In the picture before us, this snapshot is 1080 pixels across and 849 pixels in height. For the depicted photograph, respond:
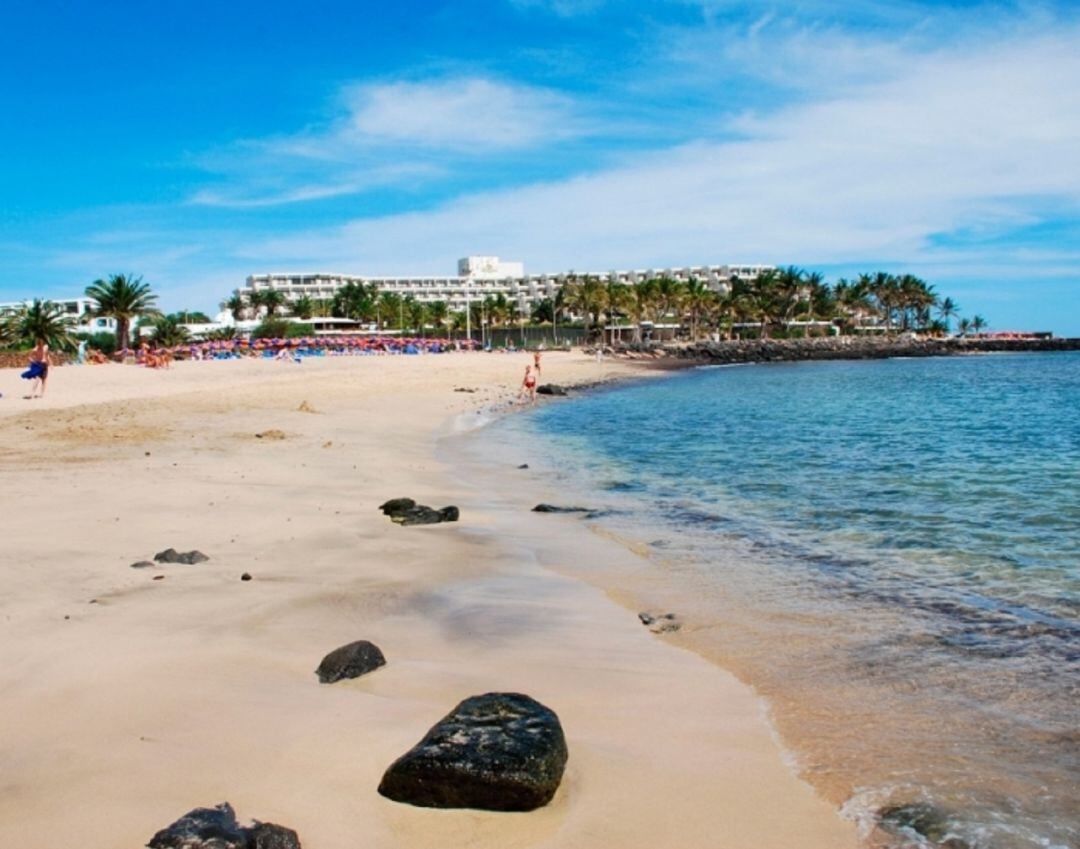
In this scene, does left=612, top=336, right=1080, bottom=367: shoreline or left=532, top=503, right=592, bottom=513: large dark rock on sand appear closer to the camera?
left=532, top=503, right=592, bottom=513: large dark rock on sand

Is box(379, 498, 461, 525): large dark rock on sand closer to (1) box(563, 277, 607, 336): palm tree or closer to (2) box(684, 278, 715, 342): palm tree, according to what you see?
(1) box(563, 277, 607, 336): palm tree

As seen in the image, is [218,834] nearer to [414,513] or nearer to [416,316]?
[414,513]

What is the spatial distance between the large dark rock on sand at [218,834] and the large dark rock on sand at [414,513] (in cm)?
693

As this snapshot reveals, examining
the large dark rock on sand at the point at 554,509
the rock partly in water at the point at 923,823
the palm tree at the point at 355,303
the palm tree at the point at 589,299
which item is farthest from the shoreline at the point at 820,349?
the rock partly in water at the point at 923,823

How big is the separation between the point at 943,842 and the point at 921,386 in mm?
55625

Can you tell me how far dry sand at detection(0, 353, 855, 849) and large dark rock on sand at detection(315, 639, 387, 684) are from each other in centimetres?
12

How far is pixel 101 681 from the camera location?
473 centimetres

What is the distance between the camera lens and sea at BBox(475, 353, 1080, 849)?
13.7 feet

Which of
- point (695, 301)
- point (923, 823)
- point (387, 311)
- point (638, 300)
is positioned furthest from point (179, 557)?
point (387, 311)

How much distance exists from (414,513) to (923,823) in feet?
24.3

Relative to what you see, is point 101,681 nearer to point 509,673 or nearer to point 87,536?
point 509,673

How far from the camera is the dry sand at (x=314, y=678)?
3.59m

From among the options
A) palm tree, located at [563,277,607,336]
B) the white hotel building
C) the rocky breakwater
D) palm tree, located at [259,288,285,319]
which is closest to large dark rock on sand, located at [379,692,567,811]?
the rocky breakwater

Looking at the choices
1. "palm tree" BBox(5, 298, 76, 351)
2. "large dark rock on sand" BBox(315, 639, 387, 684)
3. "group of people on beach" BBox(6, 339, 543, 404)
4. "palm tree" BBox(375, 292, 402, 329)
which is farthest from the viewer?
"palm tree" BBox(375, 292, 402, 329)
